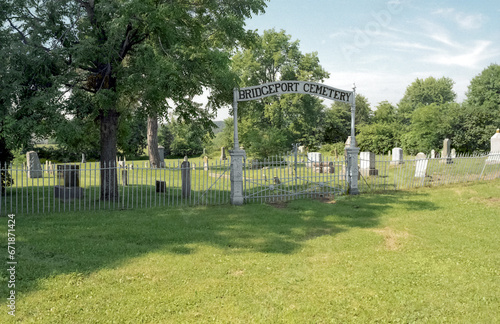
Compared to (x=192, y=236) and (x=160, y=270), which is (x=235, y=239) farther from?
(x=160, y=270)

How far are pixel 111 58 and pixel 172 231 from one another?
690 cm

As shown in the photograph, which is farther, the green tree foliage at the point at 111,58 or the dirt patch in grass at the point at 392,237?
the green tree foliage at the point at 111,58

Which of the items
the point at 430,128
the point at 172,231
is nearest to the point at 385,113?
the point at 430,128

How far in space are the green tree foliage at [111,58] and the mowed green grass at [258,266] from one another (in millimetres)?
3683

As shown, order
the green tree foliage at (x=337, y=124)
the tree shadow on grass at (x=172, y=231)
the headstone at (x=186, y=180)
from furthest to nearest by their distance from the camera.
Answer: the green tree foliage at (x=337, y=124), the headstone at (x=186, y=180), the tree shadow on grass at (x=172, y=231)

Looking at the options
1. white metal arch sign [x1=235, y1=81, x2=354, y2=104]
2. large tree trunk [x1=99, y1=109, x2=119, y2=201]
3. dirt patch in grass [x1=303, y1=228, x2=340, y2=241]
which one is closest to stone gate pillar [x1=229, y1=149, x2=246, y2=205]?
white metal arch sign [x1=235, y1=81, x2=354, y2=104]

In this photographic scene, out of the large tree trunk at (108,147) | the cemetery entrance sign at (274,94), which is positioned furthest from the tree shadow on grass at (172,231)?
the large tree trunk at (108,147)

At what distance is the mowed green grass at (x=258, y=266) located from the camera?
550cm

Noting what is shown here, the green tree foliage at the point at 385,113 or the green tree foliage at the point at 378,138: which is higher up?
the green tree foliage at the point at 385,113

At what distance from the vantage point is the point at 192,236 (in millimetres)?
9219

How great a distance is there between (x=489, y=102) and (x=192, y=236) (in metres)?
46.6

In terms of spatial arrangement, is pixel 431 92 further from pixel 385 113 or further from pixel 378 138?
pixel 378 138

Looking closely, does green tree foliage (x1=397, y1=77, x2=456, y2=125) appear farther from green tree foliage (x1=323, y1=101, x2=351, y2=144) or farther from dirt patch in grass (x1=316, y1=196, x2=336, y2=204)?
dirt patch in grass (x1=316, y1=196, x2=336, y2=204)

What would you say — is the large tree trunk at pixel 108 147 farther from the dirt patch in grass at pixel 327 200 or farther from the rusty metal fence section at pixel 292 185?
the dirt patch in grass at pixel 327 200
